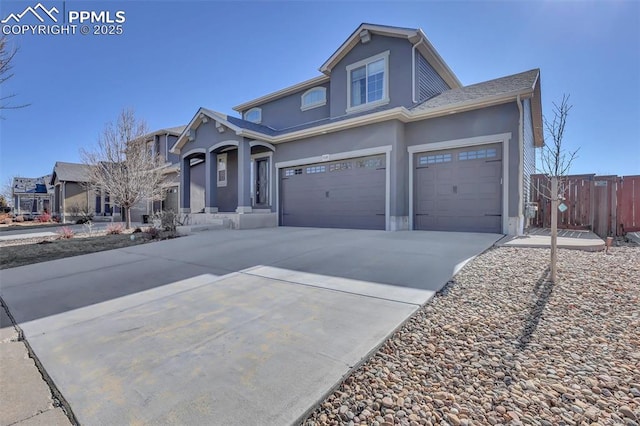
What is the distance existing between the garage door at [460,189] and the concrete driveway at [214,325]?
330cm

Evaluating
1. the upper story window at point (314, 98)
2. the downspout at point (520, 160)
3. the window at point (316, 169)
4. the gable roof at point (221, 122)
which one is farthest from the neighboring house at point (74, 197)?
the downspout at point (520, 160)

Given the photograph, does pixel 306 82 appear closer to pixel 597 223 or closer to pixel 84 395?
A: pixel 597 223

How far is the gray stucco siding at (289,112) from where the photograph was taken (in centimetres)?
1357

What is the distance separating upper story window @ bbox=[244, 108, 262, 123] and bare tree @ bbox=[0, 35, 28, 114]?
39.0 ft

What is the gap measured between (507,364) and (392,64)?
36.8ft

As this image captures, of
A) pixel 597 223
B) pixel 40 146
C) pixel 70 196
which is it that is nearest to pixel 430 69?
pixel 597 223

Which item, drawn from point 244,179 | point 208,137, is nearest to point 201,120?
point 208,137

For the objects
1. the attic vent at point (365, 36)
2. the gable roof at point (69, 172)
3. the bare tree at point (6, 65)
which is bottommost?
the bare tree at point (6, 65)

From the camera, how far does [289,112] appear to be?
14703mm

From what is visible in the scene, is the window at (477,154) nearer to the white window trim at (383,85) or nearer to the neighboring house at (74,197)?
the white window trim at (383,85)

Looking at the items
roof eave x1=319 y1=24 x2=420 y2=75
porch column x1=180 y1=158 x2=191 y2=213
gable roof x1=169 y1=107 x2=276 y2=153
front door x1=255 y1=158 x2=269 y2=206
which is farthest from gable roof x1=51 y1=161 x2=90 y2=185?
roof eave x1=319 y1=24 x2=420 y2=75

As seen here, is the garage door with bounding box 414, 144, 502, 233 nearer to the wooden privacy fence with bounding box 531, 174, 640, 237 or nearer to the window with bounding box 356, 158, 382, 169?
the window with bounding box 356, 158, 382, 169

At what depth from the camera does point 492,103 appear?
27.1 feet

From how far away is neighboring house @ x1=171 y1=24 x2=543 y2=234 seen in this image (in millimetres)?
8336
